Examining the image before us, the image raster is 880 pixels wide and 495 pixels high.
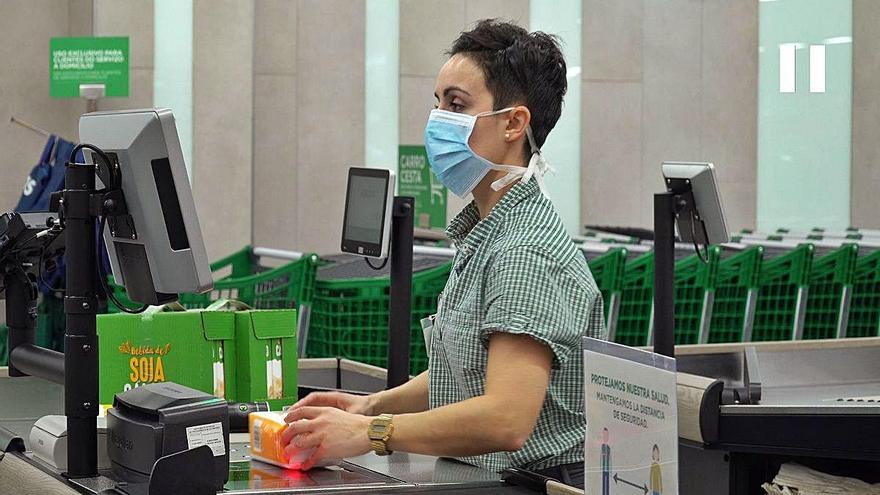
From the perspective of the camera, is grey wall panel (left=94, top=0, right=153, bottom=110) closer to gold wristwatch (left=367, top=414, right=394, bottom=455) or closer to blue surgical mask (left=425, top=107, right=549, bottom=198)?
blue surgical mask (left=425, top=107, right=549, bottom=198)

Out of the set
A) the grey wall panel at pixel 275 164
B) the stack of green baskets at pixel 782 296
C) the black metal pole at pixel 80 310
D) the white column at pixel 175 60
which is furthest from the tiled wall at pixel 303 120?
the black metal pole at pixel 80 310

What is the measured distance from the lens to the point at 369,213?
3.52 metres

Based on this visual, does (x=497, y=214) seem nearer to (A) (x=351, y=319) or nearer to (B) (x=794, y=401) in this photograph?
(B) (x=794, y=401)

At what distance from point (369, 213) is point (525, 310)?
56.3 inches

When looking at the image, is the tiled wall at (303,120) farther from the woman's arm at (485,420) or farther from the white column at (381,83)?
the woman's arm at (485,420)

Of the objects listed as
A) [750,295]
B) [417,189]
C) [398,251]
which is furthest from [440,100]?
[417,189]

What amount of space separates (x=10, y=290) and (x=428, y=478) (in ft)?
3.65

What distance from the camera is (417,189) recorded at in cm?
856

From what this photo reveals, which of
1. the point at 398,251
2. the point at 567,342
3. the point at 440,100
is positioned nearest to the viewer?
the point at 567,342

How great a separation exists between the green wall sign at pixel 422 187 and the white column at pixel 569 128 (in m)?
1.78

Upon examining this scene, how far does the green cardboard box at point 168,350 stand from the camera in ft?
9.77

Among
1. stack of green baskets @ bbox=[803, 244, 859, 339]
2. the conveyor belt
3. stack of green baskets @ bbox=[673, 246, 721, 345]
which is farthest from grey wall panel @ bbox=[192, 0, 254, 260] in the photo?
the conveyor belt

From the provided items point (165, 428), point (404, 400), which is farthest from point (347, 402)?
point (165, 428)

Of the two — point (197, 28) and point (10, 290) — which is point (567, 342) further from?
point (197, 28)
